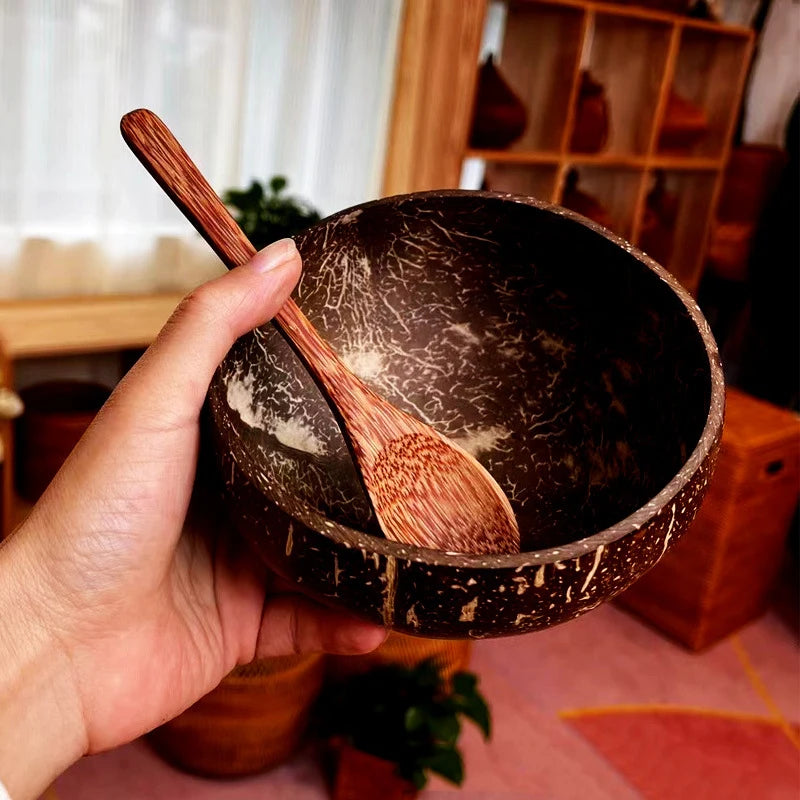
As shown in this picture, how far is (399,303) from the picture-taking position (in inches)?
35.0

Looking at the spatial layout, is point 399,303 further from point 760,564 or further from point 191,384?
point 760,564

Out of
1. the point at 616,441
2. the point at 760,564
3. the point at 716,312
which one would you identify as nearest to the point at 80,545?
the point at 616,441

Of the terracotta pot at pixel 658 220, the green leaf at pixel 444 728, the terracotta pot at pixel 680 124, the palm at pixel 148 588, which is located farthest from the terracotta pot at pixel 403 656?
the terracotta pot at pixel 680 124

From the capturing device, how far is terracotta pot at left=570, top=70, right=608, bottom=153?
221 centimetres

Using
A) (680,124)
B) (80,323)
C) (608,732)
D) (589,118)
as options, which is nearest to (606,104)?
(589,118)

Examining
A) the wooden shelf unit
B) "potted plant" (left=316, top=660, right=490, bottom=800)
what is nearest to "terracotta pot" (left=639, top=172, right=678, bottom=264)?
the wooden shelf unit

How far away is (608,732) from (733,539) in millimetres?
530

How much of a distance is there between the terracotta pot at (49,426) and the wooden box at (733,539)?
1.24m

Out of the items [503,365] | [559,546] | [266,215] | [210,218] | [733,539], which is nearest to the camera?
[559,546]

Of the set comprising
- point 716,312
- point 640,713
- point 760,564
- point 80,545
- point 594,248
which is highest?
point 594,248

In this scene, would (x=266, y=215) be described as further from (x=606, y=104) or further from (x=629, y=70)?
(x=629, y=70)

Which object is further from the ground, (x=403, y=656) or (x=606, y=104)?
(x=606, y=104)

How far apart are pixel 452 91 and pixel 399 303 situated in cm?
120

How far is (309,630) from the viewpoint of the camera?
893 mm
